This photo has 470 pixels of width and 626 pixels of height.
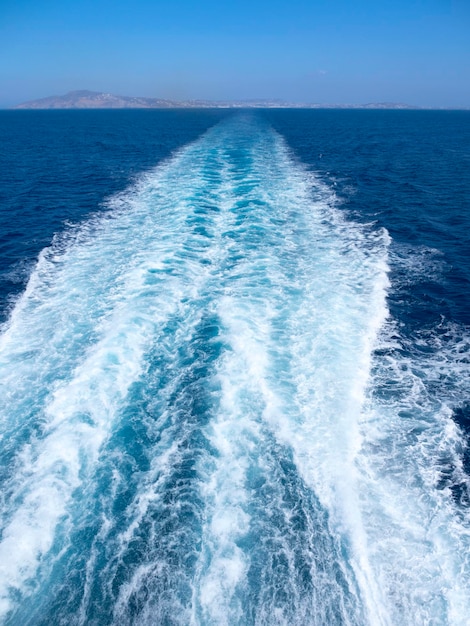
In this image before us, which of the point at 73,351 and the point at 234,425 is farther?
the point at 73,351

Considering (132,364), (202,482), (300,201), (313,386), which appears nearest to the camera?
(202,482)

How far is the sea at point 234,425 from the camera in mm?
7691

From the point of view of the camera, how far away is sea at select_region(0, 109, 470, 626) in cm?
769

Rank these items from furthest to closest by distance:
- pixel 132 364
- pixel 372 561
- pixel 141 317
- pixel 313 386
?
pixel 141 317 → pixel 132 364 → pixel 313 386 → pixel 372 561

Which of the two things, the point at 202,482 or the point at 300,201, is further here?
the point at 300,201

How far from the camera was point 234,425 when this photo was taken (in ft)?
36.3

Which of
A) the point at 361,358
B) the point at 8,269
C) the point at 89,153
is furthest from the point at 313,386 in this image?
the point at 89,153

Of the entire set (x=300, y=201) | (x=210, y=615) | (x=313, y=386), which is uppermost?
(x=300, y=201)

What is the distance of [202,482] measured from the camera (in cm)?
954

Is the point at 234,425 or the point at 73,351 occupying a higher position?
the point at 73,351

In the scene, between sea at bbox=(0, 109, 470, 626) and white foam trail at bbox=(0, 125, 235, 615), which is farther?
white foam trail at bbox=(0, 125, 235, 615)

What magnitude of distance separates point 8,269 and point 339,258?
56.9 ft

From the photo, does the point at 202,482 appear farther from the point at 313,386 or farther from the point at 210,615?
the point at 313,386

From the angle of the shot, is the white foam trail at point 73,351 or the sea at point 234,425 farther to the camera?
the white foam trail at point 73,351
